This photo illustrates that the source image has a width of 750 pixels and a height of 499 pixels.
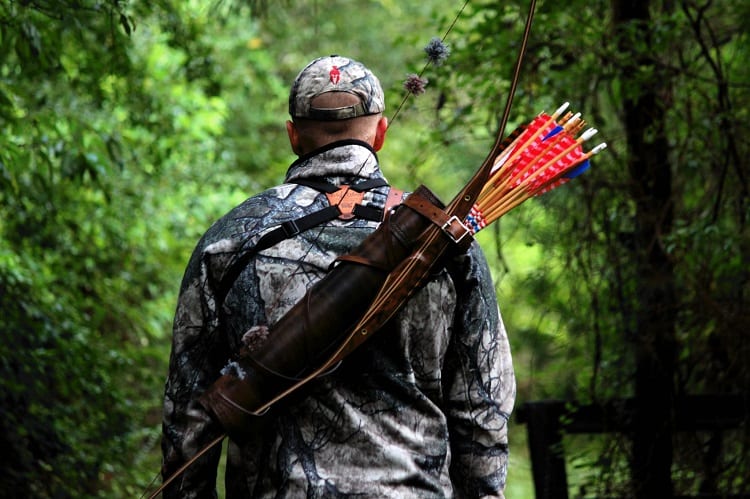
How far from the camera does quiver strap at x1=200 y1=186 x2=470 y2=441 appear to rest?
2.09 metres

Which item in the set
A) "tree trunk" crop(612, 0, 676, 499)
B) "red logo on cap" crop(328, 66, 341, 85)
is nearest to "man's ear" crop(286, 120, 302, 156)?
"red logo on cap" crop(328, 66, 341, 85)

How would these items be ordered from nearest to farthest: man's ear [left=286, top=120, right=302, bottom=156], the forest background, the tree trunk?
man's ear [left=286, top=120, right=302, bottom=156], the forest background, the tree trunk

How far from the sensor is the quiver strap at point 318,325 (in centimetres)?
209

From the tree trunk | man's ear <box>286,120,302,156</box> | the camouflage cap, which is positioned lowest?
man's ear <box>286,120,302,156</box>

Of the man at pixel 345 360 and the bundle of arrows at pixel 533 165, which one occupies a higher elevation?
the bundle of arrows at pixel 533 165

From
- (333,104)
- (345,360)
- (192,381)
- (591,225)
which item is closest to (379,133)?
(333,104)

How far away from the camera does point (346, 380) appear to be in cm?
211

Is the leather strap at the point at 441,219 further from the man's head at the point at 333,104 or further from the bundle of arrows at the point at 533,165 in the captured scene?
the man's head at the point at 333,104

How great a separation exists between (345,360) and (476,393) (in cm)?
A: 32

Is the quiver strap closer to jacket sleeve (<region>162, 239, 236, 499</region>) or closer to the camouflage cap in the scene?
jacket sleeve (<region>162, 239, 236, 499</region>)

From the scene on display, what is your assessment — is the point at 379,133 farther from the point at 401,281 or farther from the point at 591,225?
the point at 591,225

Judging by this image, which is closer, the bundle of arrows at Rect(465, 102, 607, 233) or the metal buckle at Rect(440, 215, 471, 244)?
the metal buckle at Rect(440, 215, 471, 244)

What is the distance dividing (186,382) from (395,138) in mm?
13230

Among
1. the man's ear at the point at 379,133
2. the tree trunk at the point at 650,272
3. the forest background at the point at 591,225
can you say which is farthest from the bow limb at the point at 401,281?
the tree trunk at the point at 650,272
